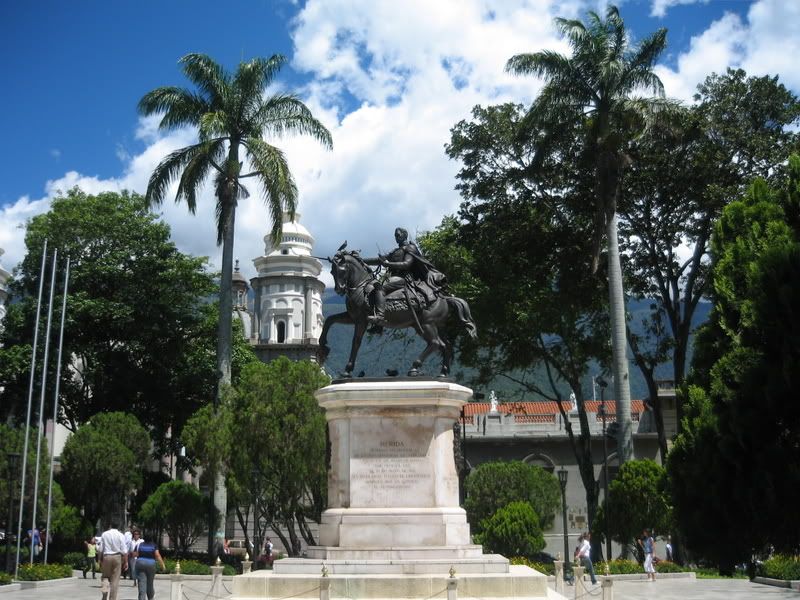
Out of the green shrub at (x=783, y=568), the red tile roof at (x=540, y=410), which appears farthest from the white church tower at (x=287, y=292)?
the green shrub at (x=783, y=568)

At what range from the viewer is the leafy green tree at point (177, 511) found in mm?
30797

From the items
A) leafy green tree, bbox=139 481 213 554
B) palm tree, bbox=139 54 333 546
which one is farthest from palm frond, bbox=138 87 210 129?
leafy green tree, bbox=139 481 213 554

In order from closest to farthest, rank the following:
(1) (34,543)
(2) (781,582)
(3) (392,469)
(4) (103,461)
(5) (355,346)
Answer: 1. (3) (392,469)
2. (5) (355,346)
3. (2) (781,582)
4. (1) (34,543)
5. (4) (103,461)

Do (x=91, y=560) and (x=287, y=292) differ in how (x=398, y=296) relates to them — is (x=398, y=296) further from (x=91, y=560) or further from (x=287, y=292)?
(x=287, y=292)

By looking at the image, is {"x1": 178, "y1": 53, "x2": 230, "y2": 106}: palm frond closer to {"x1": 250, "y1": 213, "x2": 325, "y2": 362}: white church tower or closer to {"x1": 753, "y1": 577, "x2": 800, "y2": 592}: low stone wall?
{"x1": 753, "y1": 577, "x2": 800, "y2": 592}: low stone wall

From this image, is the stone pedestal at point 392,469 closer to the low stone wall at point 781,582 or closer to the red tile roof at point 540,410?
the low stone wall at point 781,582

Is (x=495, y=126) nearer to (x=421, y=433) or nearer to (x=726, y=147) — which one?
(x=726, y=147)

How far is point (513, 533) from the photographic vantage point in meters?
32.1

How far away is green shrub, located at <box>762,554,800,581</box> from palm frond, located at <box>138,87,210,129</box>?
21.9m

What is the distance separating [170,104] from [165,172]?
7.62 feet

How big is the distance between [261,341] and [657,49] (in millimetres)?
48106

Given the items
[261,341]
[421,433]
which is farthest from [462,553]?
[261,341]

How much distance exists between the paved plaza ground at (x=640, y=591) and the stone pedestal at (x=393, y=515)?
4.67 m

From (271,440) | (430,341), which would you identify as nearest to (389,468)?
(430,341)
